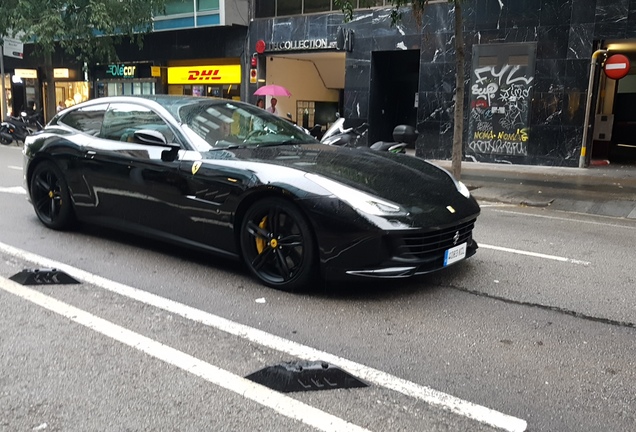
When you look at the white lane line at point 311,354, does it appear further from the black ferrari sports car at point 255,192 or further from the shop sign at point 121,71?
the shop sign at point 121,71

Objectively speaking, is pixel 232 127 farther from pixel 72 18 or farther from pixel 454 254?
pixel 72 18

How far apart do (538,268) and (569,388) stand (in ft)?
8.15

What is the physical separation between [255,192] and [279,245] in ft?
1.49

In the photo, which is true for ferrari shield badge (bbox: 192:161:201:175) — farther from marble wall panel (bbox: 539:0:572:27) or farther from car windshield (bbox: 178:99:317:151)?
marble wall panel (bbox: 539:0:572:27)

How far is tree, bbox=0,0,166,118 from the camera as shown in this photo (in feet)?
64.2

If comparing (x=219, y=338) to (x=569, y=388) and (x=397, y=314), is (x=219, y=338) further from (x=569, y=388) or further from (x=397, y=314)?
(x=569, y=388)

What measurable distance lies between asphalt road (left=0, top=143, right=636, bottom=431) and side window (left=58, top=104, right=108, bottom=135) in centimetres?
129

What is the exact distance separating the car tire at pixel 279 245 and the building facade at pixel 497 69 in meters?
12.6

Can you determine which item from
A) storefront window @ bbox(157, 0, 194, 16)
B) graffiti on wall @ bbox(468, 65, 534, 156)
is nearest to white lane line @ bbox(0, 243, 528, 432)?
graffiti on wall @ bbox(468, 65, 534, 156)

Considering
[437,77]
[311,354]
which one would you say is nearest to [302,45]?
[437,77]

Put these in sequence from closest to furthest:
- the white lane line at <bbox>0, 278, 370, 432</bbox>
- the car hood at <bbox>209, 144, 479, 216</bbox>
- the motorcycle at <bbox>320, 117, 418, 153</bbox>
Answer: the white lane line at <bbox>0, 278, 370, 432</bbox>, the car hood at <bbox>209, 144, 479, 216</bbox>, the motorcycle at <bbox>320, 117, 418, 153</bbox>

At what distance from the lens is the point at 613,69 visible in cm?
1413

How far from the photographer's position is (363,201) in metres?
4.11

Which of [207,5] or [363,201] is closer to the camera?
[363,201]
